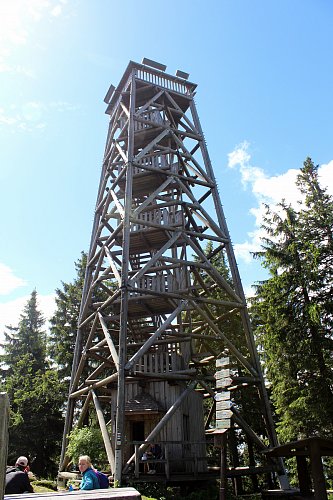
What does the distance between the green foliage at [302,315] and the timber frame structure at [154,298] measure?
275 cm

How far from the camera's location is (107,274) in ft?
48.3

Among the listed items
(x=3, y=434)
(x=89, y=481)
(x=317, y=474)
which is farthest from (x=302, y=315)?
(x=3, y=434)

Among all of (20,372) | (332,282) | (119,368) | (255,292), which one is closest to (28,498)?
(119,368)

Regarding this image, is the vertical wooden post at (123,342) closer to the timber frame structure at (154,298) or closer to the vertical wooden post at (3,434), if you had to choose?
the timber frame structure at (154,298)

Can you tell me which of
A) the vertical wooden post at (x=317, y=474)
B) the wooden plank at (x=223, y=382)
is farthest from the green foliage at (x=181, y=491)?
the wooden plank at (x=223, y=382)

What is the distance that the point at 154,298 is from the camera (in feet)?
44.0

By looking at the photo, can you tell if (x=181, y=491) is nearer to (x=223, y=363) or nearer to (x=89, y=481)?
(x=223, y=363)

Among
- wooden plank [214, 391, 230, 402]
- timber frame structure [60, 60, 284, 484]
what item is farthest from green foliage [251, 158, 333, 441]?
wooden plank [214, 391, 230, 402]

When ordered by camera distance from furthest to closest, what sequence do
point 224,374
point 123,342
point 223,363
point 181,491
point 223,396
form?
point 181,491 < point 123,342 < point 223,363 < point 224,374 < point 223,396

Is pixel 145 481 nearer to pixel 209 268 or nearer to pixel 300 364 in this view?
pixel 209 268

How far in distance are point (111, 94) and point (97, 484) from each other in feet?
55.4

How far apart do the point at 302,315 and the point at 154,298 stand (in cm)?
761

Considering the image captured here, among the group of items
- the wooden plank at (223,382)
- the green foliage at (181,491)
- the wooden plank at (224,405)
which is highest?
the wooden plank at (223,382)

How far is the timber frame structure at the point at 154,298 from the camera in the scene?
476 inches
